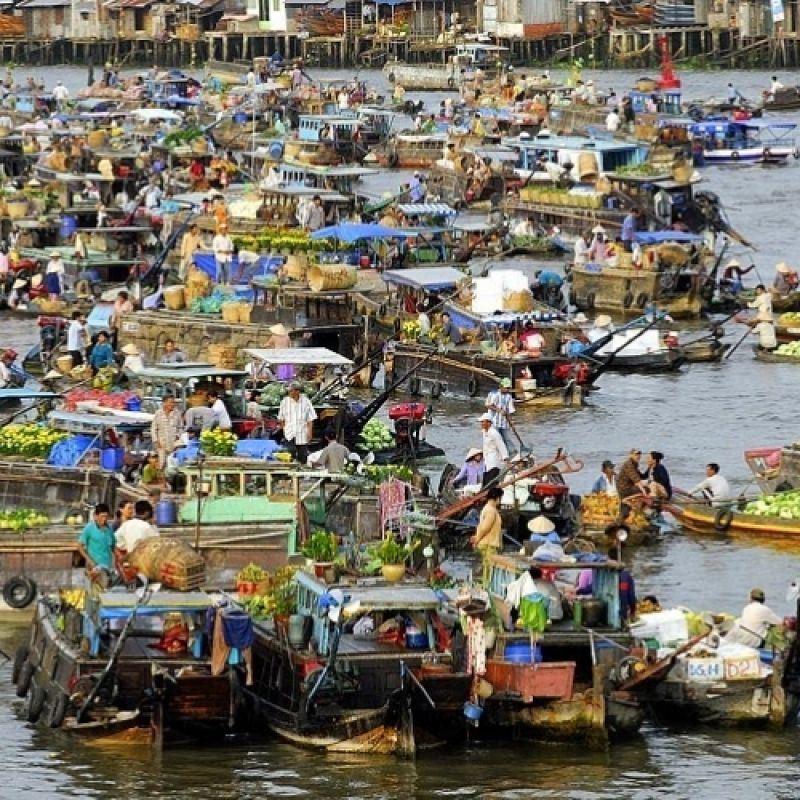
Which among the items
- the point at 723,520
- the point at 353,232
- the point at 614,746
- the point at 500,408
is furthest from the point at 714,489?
the point at 353,232

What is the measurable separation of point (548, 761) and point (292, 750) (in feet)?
7.26

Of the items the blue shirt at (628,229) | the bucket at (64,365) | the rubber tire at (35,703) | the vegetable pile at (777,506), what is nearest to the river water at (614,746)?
the rubber tire at (35,703)

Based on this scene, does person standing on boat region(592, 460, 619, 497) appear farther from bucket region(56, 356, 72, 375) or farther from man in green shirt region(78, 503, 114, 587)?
bucket region(56, 356, 72, 375)

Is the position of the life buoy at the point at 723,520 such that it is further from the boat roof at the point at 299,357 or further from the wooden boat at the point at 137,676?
the wooden boat at the point at 137,676

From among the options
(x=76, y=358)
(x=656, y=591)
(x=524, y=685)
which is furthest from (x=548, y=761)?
(x=76, y=358)

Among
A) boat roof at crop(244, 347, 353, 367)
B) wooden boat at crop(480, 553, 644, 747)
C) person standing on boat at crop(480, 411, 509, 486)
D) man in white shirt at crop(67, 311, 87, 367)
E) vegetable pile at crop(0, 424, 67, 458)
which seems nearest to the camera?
wooden boat at crop(480, 553, 644, 747)

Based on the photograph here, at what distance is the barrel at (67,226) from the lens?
56688 millimetres

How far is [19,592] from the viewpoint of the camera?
2886cm

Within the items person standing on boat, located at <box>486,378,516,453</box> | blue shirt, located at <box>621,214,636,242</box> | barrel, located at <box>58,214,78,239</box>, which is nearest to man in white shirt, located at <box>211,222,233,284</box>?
person standing on boat, located at <box>486,378,516,453</box>

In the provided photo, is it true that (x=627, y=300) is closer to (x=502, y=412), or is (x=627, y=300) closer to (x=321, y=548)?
(x=502, y=412)

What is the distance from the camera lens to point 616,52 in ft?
399

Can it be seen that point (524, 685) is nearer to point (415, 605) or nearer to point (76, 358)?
point (415, 605)

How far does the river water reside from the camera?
2420 cm

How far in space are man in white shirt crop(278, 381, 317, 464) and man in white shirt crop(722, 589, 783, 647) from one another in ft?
28.1
